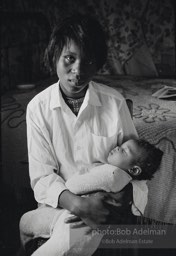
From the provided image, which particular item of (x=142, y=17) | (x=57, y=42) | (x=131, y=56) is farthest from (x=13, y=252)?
(x=142, y=17)

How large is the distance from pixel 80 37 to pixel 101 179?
25 cm

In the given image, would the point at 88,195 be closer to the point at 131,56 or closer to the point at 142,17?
the point at 131,56

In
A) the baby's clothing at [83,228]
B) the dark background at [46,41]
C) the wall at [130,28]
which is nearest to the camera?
the baby's clothing at [83,228]

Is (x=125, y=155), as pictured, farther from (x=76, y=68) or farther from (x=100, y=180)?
(x=76, y=68)

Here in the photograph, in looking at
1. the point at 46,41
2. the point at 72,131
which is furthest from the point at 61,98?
the point at 46,41

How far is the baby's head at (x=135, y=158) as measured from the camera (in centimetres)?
67

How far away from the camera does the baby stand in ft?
2.07

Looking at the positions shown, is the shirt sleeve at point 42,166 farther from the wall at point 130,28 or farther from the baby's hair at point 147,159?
the wall at point 130,28

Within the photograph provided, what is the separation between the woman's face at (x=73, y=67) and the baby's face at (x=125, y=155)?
14cm

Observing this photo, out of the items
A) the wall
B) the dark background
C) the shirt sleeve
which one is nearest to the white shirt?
the shirt sleeve

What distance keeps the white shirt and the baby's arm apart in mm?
26

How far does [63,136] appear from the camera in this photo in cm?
71

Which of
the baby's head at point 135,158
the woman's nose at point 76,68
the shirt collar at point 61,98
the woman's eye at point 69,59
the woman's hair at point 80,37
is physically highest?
the woman's hair at point 80,37

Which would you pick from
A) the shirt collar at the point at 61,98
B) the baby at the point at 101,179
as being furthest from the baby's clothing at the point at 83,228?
the shirt collar at the point at 61,98
